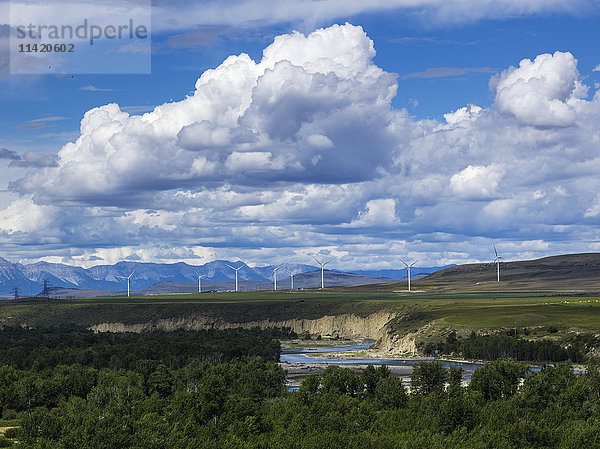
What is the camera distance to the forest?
103 metres

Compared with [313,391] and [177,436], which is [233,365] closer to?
[313,391]

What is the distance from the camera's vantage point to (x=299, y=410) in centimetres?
12338

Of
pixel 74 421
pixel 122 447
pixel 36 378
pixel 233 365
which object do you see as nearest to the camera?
pixel 122 447

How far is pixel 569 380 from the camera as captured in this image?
477ft

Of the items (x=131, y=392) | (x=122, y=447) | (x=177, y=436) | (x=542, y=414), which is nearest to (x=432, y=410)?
(x=542, y=414)

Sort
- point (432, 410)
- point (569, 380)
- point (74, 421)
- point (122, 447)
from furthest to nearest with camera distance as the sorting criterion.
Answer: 1. point (569, 380)
2. point (432, 410)
3. point (74, 421)
4. point (122, 447)

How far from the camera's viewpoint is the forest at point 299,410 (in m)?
103

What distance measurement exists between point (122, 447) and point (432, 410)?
1984 inches

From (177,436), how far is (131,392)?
46.4 meters

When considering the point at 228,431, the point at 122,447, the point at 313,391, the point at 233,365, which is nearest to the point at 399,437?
the point at 228,431

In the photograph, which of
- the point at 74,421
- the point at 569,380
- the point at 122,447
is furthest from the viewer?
the point at 569,380

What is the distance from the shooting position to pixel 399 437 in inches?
4190

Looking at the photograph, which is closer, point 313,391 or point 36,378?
point 313,391

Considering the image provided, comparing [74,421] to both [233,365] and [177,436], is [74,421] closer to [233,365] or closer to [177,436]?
[177,436]
